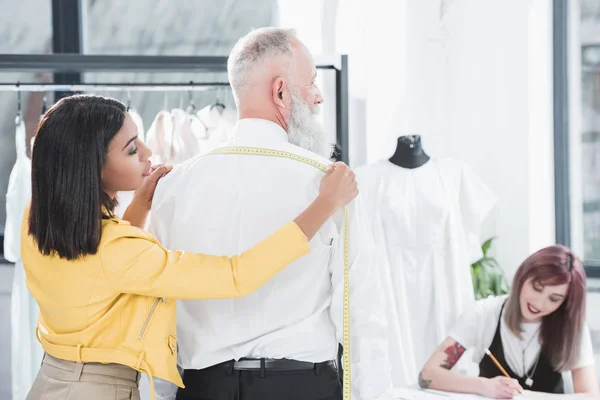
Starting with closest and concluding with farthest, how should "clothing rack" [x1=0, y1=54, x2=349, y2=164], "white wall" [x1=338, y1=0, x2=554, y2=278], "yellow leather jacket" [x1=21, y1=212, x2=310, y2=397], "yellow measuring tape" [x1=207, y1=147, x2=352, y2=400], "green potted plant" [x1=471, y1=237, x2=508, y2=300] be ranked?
"yellow leather jacket" [x1=21, y1=212, x2=310, y2=397], "yellow measuring tape" [x1=207, y1=147, x2=352, y2=400], "clothing rack" [x1=0, y1=54, x2=349, y2=164], "green potted plant" [x1=471, y1=237, x2=508, y2=300], "white wall" [x1=338, y1=0, x2=554, y2=278]

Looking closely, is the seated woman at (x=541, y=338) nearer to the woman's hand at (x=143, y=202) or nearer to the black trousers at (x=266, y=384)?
the black trousers at (x=266, y=384)

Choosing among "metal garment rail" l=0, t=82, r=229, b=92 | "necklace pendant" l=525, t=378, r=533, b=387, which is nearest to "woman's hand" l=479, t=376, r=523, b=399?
"necklace pendant" l=525, t=378, r=533, b=387

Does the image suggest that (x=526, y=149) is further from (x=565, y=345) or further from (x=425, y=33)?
(x=565, y=345)

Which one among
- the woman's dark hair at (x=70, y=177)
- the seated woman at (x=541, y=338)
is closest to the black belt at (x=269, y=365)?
the woman's dark hair at (x=70, y=177)

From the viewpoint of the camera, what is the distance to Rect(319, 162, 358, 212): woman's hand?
1.55 meters

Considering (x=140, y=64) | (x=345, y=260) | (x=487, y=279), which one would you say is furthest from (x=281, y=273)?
(x=487, y=279)

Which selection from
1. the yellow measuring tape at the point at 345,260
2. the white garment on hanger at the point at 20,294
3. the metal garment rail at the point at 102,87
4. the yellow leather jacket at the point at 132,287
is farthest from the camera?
the white garment on hanger at the point at 20,294

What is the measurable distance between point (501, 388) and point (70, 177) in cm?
178

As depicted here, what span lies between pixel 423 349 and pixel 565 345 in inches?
28.7

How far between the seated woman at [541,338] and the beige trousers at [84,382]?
5.29 ft

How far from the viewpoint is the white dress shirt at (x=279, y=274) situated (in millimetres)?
1624

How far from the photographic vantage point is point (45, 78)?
4.43 metres

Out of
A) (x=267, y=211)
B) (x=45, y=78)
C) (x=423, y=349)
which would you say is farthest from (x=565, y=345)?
(x=45, y=78)

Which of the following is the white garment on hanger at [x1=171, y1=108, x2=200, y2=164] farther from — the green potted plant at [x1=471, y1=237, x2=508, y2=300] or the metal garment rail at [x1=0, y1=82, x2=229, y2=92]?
the green potted plant at [x1=471, y1=237, x2=508, y2=300]
